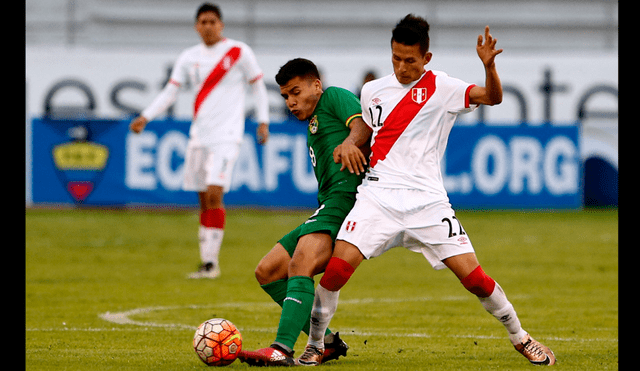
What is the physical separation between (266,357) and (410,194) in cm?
109

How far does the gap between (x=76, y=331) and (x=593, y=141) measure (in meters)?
13.9

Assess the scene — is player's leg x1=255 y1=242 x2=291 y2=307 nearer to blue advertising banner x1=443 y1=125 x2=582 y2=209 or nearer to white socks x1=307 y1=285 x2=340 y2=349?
white socks x1=307 y1=285 x2=340 y2=349

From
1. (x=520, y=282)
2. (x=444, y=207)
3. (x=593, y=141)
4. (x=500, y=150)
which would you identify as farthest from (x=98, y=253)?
(x=593, y=141)

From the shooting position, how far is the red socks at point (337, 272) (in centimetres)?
476

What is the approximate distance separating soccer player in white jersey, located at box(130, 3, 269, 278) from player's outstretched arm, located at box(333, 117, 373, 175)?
4025 mm

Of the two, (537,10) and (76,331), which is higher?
(537,10)

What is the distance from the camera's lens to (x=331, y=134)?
17.1 ft

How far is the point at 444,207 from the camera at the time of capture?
4891mm

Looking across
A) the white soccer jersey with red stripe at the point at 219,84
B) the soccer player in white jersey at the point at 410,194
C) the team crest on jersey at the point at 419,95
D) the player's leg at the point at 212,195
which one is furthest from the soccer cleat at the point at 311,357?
the white soccer jersey with red stripe at the point at 219,84

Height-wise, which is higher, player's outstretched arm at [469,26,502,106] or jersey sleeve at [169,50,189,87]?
jersey sleeve at [169,50,189,87]

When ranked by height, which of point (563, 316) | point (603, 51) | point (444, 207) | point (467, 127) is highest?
point (603, 51)

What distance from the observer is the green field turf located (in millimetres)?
5180

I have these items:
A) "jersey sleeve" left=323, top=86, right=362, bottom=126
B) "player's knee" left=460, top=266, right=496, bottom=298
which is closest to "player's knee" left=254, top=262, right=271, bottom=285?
"jersey sleeve" left=323, top=86, right=362, bottom=126

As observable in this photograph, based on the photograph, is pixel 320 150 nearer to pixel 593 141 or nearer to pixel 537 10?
pixel 593 141
